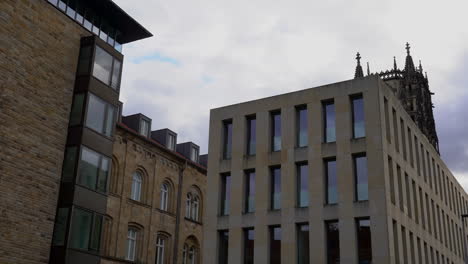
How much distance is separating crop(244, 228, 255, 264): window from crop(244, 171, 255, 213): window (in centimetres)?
116

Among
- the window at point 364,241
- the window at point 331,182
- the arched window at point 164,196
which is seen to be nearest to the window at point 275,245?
the window at point 331,182

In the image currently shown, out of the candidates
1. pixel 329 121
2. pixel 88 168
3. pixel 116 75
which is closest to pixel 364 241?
pixel 329 121

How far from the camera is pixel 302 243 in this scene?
30.9 meters

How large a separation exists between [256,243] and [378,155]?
26.4 ft

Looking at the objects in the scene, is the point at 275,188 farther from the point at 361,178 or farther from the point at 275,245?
the point at 361,178

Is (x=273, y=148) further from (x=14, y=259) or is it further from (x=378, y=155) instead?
(x=14, y=259)

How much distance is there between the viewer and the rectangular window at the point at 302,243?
30.5 meters

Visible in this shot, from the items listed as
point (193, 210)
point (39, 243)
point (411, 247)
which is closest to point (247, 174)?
point (411, 247)

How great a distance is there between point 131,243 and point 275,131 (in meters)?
15.3

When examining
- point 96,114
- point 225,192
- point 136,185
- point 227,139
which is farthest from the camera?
point 136,185

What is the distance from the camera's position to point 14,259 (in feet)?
77.0

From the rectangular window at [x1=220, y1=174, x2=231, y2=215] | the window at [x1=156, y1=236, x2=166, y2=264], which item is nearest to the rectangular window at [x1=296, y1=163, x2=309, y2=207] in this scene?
the rectangular window at [x1=220, y1=174, x2=231, y2=215]

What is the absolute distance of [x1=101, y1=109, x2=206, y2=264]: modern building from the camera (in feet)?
135

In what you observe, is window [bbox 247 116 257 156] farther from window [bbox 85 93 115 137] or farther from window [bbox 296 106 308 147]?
window [bbox 85 93 115 137]
